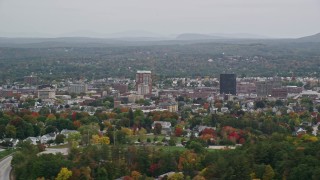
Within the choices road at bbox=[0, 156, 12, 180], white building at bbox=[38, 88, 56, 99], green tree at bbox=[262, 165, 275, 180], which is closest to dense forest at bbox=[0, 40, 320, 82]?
white building at bbox=[38, 88, 56, 99]

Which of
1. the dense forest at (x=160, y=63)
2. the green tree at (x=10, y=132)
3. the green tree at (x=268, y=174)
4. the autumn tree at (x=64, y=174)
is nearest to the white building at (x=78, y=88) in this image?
the dense forest at (x=160, y=63)

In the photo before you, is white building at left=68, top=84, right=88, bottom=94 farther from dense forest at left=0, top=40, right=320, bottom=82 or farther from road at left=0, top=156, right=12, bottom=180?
road at left=0, top=156, right=12, bottom=180

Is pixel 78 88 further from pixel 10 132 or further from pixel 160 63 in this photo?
pixel 160 63

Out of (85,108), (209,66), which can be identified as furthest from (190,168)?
(209,66)

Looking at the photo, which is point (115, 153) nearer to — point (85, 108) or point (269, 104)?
point (85, 108)

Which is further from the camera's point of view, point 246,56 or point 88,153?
point 246,56
